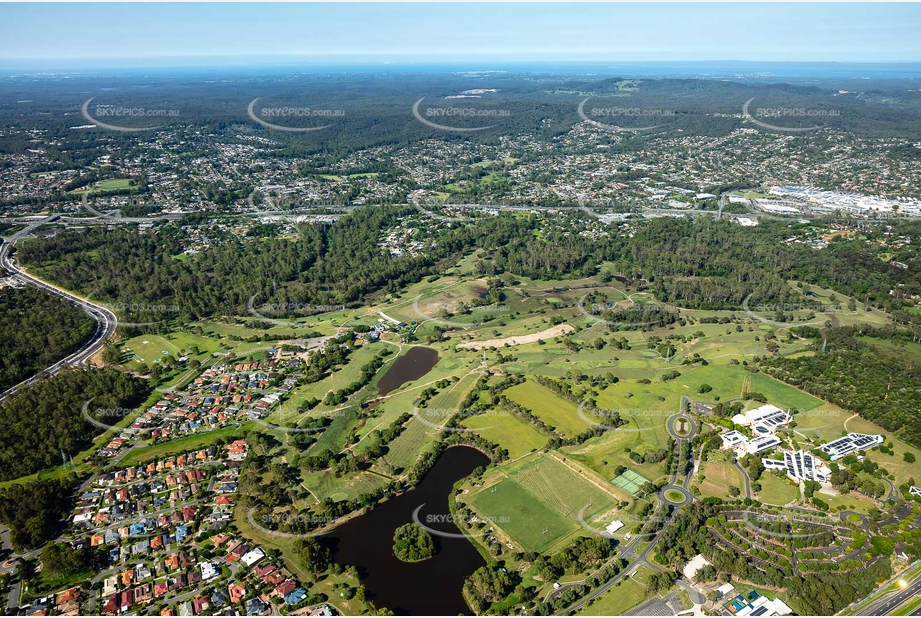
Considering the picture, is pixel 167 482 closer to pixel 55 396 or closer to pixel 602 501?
pixel 55 396

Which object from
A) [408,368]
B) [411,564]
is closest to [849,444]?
[411,564]

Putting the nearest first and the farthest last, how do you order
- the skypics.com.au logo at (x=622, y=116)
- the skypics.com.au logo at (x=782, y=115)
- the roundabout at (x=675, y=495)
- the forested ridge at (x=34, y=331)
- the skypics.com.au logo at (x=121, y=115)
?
1. the roundabout at (x=675, y=495)
2. the forested ridge at (x=34, y=331)
3. the skypics.com.au logo at (x=782, y=115)
4. the skypics.com.au logo at (x=121, y=115)
5. the skypics.com.au logo at (x=622, y=116)

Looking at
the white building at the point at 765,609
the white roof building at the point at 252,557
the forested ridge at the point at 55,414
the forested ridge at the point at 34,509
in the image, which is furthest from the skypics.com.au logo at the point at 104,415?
the white building at the point at 765,609

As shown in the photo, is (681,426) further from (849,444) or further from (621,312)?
(621,312)

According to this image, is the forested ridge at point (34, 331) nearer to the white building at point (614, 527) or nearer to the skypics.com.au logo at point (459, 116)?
the white building at point (614, 527)

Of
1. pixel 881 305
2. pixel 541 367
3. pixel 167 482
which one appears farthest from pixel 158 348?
pixel 881 305

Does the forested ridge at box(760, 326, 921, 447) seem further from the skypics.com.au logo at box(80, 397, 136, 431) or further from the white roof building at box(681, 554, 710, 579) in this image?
the skypics.com.au logo at box(80, 397, 136, 431)
